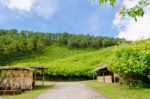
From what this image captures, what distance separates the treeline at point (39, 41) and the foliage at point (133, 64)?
269ft

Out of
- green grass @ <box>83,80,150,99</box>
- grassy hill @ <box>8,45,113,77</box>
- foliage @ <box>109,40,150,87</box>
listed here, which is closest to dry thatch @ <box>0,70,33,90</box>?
green grass @ <box>83,80,150,99</box>

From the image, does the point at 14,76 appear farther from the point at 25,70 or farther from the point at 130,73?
the point at 130,73

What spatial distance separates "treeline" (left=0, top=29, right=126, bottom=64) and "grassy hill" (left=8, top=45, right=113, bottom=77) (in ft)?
10.4

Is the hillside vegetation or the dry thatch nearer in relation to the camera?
the dry thatch

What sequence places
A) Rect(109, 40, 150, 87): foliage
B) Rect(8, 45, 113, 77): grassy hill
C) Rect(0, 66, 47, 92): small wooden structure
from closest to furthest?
Rect(109, 40, 150, 87): foliage < Rect(0, 66, 47, 92): small wooden structure < Rect(8, 45, 113, 77): grassy hill

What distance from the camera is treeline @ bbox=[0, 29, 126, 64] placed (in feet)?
384

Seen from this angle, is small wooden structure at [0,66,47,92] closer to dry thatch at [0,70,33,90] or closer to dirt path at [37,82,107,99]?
dry thatch at [0,70,33,90]

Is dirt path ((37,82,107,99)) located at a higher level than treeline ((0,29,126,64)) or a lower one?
lower

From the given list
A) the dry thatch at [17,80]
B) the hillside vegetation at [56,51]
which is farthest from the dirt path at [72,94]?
the hillside vegetation at [56,51]

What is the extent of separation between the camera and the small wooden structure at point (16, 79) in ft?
124

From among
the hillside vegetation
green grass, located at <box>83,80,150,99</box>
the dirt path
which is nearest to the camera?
green grass, located at <box>83,80,150,99</box>

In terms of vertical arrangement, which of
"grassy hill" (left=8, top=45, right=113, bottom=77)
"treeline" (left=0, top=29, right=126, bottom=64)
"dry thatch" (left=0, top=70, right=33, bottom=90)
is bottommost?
"dry thatch" (left=0, top=70, right=33, bottom=90)

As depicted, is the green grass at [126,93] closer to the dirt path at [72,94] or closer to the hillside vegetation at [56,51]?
the dirt path at [72,94]

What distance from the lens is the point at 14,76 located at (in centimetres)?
3909
